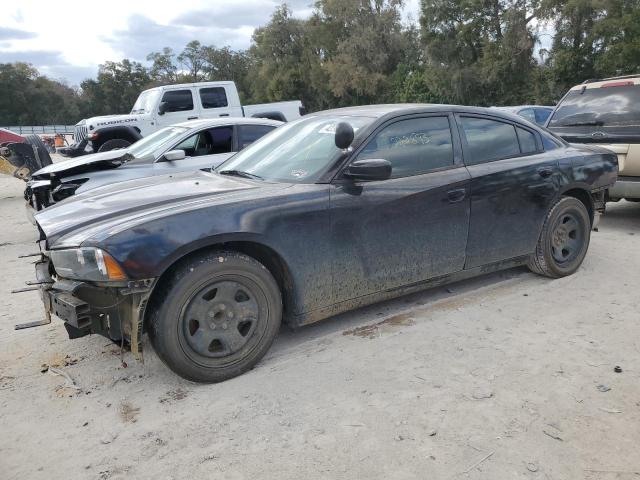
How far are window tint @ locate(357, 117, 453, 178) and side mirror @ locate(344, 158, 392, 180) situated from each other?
20 centimetres

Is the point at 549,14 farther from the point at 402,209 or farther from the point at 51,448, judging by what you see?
the point at 51,448

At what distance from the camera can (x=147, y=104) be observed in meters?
13.9

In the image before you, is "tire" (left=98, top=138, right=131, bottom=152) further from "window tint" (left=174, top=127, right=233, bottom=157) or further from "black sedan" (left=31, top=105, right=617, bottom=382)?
"black sedan" (left=31, top=105, right=617, bottom=382)

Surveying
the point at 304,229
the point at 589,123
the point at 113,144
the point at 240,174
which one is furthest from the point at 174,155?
the point at 113,144

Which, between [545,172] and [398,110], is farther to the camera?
[545,172]

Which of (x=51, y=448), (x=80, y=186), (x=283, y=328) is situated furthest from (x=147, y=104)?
(x=51, y=448)

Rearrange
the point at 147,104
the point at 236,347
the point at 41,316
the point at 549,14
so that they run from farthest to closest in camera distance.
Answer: the point at 549,14 < the point at 147,104 < the point at 41,316 < the point at 236,347

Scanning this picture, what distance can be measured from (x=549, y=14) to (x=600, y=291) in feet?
97.6

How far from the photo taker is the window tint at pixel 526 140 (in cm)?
461

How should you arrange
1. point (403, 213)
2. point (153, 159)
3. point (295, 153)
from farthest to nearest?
1. point (153, 159)
2. point (295, 153)
3. point (403, 213)

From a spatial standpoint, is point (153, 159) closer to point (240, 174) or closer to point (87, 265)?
point (240, 174)

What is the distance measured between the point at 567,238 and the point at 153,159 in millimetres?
5239

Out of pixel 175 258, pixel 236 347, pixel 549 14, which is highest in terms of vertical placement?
pixel 549 14

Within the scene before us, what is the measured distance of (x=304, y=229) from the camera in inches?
133
